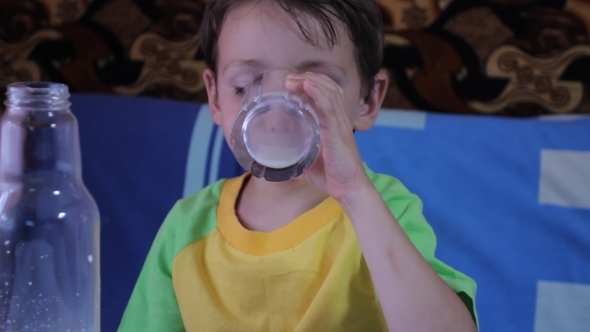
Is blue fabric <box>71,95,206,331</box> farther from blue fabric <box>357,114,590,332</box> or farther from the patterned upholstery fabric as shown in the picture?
blue fabric <box>357,114,590,332</box>

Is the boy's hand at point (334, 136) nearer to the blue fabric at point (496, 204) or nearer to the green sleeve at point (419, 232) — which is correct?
the green sleeve at point (419, 232)

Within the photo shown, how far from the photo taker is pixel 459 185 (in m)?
1.19

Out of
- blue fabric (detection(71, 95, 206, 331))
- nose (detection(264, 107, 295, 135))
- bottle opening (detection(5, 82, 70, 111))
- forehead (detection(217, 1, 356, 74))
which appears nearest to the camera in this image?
bottle opening (detection(5, 82, 70, 111))

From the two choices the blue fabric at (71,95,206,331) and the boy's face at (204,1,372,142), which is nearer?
the boy's face at (204,1,372,142)

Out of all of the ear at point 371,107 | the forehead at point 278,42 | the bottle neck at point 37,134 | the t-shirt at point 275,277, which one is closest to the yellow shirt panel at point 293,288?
the t-shirt at point 275,277

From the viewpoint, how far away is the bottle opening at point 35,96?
0.55 m

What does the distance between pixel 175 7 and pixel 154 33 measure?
0.25 ft

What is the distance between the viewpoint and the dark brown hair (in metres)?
0.79

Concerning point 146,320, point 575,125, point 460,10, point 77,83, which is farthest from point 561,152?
point 77,83

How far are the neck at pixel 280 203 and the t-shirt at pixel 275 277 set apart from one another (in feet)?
0.08

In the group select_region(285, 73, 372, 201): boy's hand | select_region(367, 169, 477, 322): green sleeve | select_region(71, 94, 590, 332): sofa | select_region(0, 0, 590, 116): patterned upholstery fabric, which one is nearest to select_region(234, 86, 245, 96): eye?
select_region(285, 73, 372, 201): boy's hand

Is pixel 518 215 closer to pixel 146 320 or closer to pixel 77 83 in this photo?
pixel 146 320

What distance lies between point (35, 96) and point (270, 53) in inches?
11.7

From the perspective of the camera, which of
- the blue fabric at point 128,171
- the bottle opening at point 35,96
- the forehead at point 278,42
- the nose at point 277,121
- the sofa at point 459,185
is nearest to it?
the bottle opening at point 35,96
